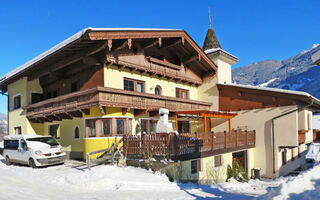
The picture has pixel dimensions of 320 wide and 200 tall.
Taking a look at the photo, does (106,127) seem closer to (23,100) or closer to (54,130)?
(54,130)

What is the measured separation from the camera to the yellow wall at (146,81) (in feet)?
54.2

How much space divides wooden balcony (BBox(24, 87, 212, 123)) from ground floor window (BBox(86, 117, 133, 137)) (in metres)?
0.89

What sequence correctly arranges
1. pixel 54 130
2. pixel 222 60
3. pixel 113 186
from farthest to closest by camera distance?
pixel 222 60
pixel 54 130
pixel 113 186


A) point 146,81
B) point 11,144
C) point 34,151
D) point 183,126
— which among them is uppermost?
point 146,81

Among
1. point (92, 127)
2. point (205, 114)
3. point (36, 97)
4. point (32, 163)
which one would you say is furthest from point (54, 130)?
point (205, 114)

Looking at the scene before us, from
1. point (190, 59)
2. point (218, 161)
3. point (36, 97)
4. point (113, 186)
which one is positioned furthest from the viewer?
point (190, 59)

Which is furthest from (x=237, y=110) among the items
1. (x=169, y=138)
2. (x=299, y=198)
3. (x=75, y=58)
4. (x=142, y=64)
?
(x=299, y=198)

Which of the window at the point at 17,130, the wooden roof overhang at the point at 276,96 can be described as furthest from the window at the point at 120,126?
the window at the point at 17,130

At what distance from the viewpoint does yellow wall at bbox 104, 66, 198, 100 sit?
54.2ft

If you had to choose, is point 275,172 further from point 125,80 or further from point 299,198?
point 299,198

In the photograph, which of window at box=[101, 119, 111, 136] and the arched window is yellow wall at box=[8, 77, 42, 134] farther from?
the arched window

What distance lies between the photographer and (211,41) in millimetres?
27438

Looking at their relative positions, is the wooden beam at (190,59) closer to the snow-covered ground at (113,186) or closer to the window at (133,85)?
the window at (133,85)

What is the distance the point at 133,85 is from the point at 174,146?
7002 millimetres
